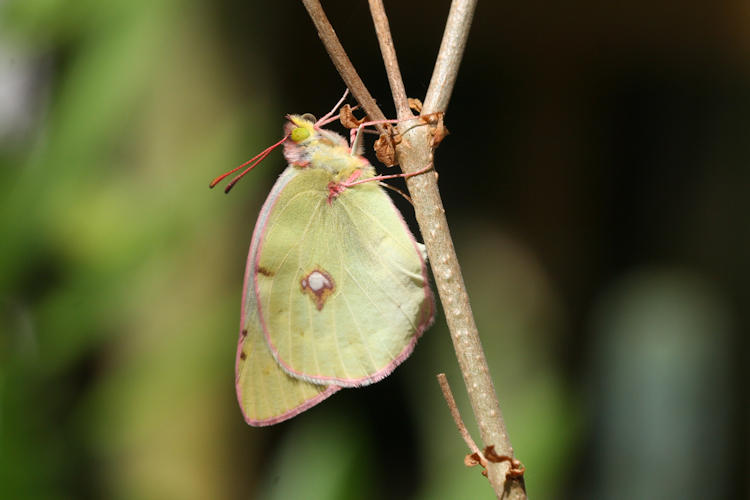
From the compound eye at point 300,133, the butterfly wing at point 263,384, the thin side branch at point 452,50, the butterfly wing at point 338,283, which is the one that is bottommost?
the butterfly wing at point 263,384

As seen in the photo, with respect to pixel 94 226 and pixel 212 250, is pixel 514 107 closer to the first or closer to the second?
pixel 212 250

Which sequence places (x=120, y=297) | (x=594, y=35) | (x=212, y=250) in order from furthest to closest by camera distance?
(x=594, y=35) → (x=212, y=250) → (x=120, y=297)

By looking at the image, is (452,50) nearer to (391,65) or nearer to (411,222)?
(391,65)

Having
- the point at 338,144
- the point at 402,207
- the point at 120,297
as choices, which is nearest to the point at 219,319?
the point at 120,297

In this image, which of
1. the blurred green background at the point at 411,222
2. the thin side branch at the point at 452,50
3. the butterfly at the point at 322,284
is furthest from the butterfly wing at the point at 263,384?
the thin side branch at the point at 452,50

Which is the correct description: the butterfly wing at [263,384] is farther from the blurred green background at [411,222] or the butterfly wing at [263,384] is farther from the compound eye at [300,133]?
the blurred green background at [411,222]

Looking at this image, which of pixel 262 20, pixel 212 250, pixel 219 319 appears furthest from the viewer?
pixel 262 20
